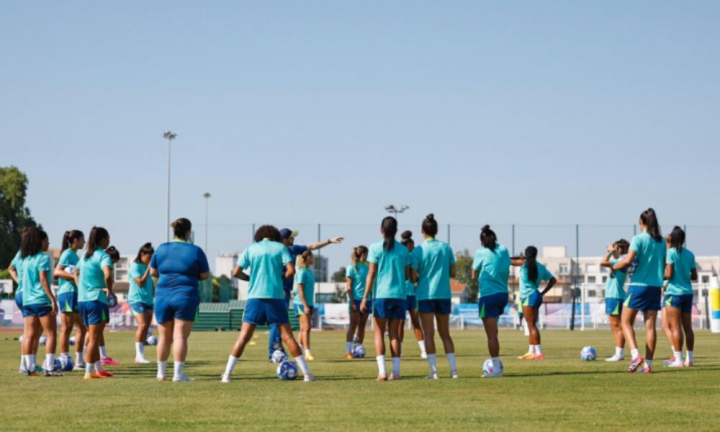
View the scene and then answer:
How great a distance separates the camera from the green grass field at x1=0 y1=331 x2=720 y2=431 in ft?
30.4

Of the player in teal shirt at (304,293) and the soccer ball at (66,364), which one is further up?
the player in teal shirt at (304,293)

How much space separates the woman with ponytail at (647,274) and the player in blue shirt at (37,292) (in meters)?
8.13

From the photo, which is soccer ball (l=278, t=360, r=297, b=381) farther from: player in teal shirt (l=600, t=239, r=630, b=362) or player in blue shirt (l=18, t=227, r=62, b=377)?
player in teal shirt (l=600, t=239, r=630, b=362)

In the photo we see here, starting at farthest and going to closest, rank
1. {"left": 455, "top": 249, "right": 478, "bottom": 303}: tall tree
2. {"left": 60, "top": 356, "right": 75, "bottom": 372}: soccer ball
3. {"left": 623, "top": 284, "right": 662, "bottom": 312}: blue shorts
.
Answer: {"left": 455, "top": 249, "right": 478, "bottom": 303}: tall tree
{"left": 60, "top": 356, "right": 75, "bottom": 372}: soccer ball
{"left": 623, "top": 284, "right": 662, "bottom": 312}: blue shorts

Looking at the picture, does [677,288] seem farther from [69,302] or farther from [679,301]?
[69,302]

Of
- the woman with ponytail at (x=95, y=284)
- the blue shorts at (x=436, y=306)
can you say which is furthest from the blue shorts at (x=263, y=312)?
the woman with ponytail at (x=95, y=284)

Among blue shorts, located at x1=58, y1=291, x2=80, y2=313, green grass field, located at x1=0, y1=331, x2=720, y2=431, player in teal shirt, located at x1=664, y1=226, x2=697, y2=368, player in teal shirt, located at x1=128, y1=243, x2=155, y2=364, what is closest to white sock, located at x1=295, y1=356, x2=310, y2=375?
green grass field, located at x1=0, y1=331, x2=720, y2=431

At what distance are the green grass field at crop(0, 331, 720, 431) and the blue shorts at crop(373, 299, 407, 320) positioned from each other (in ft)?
2.94

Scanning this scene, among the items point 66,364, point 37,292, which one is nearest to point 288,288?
point 66,364

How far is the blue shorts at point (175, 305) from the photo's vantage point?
1405 cm

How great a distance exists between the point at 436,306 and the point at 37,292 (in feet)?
18.9

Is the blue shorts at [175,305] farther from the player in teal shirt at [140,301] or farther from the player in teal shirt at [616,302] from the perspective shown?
the player in teal shirt at [616,302]

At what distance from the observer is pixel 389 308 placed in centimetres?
1467

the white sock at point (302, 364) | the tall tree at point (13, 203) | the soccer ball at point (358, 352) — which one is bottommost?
the soccer ball at point (358, 352)
